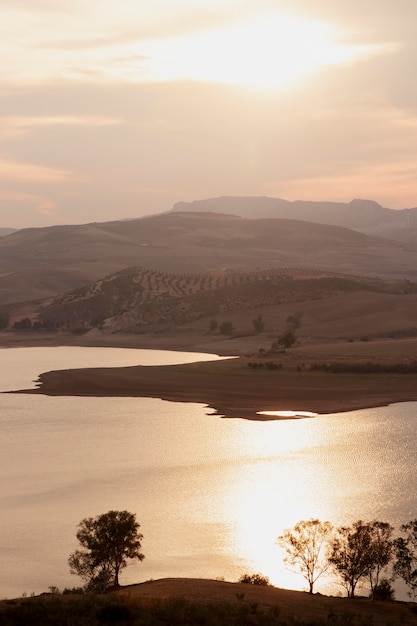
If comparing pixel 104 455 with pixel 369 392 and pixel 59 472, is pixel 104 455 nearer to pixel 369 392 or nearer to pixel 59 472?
pixel 59 472

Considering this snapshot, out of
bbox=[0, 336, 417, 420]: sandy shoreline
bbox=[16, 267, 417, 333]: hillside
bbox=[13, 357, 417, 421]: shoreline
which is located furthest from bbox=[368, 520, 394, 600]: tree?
bbox=[16, 267, 417, 333]: hillside

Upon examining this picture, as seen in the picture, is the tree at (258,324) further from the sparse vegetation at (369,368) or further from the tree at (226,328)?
the sparse vegetation at (369,368)

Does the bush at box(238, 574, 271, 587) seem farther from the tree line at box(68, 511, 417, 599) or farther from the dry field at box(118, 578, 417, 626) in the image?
the dry field at box(118, 578, 417, 626)

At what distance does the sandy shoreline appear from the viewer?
91250 mm

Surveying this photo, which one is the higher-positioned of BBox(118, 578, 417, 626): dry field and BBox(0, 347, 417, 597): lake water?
BBox(0, 347, 417, 597): lake water

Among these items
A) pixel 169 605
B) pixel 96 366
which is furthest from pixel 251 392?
pixel 169 605

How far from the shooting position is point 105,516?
42.8 meters

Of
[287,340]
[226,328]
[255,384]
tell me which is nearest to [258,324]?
[226,328]

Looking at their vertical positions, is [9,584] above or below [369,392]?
below

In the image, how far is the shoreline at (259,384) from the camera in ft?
299

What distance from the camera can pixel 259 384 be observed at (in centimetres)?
10256

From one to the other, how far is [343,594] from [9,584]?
1442 cm

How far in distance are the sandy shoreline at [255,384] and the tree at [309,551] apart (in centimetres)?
3812

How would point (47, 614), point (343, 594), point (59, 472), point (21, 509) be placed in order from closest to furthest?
point (47, 614) → point (343, 594) → point (21, 509) → point (59, 472)
